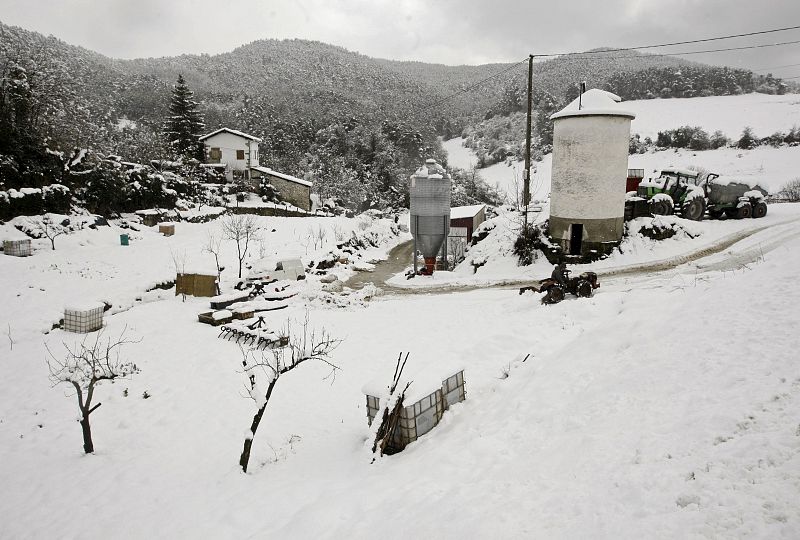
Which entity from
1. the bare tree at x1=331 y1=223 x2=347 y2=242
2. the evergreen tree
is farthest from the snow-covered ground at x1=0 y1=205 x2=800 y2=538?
the evergreen tree

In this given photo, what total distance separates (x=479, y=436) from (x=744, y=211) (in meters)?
23.7

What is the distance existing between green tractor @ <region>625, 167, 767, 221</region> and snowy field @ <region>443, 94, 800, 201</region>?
810 centimetres

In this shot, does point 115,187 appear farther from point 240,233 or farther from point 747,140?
point 747,140

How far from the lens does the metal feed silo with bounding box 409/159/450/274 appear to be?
2197 cm

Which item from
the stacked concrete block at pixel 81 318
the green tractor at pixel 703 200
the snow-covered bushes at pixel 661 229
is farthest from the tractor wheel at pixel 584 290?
the stacked concrete block at pixel 81 318

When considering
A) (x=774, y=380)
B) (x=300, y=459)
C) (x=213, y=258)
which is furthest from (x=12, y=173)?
(x=774, y=380)

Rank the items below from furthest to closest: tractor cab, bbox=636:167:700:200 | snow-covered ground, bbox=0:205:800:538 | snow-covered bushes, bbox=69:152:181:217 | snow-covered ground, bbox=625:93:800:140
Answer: snow-covered ground, bbox=625:93:800:140 → snow-covered bushes, bbox=69:152:181:217 → tractor cab, bbox=636:167:700:200 → snow-covered ground, bbox=0:205:800:538

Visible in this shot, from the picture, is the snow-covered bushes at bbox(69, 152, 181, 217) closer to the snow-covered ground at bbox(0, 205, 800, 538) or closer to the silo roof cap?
the snow-covered ground at bbox(0, 205, 800, 538)

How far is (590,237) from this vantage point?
65.5 ft

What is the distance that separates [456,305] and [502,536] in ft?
38.3

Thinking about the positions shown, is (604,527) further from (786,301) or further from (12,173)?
(12,173)

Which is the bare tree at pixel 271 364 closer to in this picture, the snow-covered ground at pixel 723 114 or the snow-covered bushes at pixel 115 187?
the snow-covered bushes at pixel 115 187

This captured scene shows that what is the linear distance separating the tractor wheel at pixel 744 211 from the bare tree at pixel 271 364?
21.9 meters

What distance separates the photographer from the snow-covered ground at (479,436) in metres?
4.23
